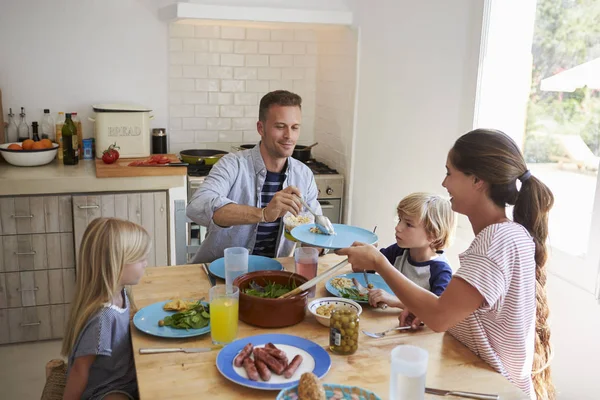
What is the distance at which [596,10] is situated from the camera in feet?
8.21

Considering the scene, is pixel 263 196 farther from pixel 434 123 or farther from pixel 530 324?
pixel 530 324

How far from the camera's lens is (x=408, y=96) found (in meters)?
3.61

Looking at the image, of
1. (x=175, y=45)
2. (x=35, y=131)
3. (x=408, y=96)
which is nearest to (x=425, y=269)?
(x=408, y=96)

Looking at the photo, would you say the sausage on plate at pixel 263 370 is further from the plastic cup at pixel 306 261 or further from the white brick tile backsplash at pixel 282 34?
the white brick tile backsplash at pixel 282 34

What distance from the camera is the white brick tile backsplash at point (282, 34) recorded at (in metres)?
4.59

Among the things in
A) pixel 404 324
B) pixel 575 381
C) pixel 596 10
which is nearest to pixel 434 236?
pixel 404 324

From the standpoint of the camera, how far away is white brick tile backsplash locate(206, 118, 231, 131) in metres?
4.61

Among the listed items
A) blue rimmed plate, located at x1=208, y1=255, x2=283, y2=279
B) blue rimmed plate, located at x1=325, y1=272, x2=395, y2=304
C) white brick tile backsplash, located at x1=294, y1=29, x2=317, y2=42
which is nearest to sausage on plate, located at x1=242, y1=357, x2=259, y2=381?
blue rimmed plate, located at x1=325, y1=272, x2=395, y2=304

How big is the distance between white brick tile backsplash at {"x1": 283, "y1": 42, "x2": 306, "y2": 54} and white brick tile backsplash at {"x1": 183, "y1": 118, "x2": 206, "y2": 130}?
845 mm

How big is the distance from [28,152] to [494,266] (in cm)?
317

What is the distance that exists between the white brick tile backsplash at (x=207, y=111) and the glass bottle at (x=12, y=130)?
1.27 meters

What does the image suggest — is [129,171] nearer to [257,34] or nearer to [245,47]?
[245,47]

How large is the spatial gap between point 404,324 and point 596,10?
5.24 feet

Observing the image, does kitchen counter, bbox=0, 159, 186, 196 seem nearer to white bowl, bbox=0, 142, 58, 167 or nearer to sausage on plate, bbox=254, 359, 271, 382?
white bowl, bbox=0, 142, 58, 167
